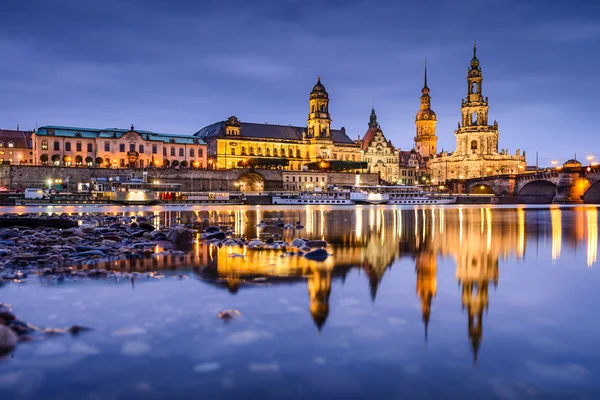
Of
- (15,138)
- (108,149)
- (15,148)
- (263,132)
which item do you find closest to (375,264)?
(108,149)

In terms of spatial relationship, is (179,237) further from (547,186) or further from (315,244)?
(547,186)

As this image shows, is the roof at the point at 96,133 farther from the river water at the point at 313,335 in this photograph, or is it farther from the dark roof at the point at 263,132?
the river water at the point at 313,335

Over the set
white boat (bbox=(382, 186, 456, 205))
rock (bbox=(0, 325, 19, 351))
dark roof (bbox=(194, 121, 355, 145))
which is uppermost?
dark roof (bbox=(194, 121, 355, 145))

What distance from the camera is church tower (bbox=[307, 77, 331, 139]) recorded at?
11844 cm

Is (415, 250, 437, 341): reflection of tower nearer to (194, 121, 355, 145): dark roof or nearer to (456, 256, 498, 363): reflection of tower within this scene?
(456, 256, 498, 363): reflection of tower

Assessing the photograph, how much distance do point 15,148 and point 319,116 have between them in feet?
206

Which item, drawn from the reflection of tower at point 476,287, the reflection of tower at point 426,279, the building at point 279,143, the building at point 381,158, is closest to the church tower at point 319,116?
the building at point 279,143

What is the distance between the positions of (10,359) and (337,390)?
3.08m

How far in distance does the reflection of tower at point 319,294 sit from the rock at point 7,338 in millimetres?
3203

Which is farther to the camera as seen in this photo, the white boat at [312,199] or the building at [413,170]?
the building at [413,170]

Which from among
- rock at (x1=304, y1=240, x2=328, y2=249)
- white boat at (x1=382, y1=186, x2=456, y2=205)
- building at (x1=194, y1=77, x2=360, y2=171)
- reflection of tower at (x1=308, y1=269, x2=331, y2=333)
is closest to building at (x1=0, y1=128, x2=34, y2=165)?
building at (x1=194, y1=77, x2=360, y2=171)

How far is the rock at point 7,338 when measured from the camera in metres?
5.04

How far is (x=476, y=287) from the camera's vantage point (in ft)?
27.1

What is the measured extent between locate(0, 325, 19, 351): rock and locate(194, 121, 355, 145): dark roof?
10461 centimetres
